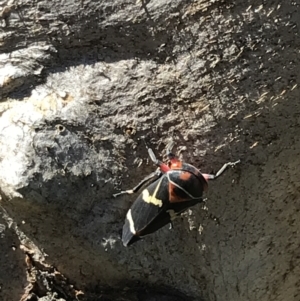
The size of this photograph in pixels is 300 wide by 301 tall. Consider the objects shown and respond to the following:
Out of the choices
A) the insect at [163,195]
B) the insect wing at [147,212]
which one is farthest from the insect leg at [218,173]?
the insect wing at [147,212]

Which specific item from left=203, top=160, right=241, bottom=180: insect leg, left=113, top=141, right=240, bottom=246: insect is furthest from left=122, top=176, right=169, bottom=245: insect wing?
left=203, top=160, right=241, bottom=180: insect leg

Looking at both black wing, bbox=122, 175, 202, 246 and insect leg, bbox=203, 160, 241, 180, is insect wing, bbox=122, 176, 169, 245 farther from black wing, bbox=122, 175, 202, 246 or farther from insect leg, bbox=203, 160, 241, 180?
insect leg, bbox=203, 160, 241, 180

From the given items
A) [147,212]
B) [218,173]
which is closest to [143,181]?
[147,212]

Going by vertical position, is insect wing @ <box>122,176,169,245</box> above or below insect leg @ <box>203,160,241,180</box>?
below

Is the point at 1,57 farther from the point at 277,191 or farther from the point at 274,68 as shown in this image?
the point at 277,191

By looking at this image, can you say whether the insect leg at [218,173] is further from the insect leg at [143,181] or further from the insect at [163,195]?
the insect leg at [143,181]

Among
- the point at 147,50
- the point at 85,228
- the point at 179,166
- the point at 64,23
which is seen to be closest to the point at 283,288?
the point at 179,166
